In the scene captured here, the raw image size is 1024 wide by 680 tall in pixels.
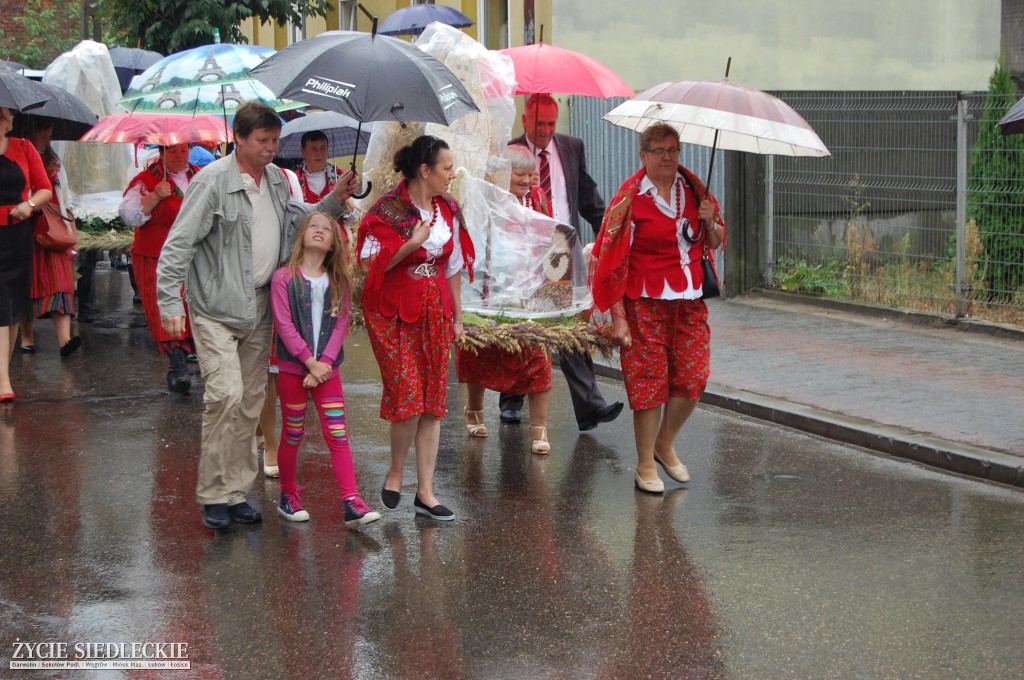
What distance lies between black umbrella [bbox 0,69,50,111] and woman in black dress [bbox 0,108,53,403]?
44cm

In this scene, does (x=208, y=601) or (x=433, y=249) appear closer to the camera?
(x=208, y=601)

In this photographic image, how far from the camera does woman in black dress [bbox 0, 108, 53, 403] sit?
30.2ft

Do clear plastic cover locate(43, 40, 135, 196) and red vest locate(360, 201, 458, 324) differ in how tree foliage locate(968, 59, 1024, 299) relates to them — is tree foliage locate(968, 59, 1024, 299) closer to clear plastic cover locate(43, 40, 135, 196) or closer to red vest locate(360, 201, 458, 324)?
red vest locate(360, 201, 458, 324)

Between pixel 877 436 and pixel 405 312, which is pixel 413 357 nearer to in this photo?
pixel 405 312

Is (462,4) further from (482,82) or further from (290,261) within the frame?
(290,261)

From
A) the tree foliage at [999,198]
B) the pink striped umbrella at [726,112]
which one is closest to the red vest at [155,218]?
the pink striped umbrella at [726,112]

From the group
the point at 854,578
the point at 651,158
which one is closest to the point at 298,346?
the point at 651,158

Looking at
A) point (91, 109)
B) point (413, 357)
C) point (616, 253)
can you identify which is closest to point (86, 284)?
point (91, 109)

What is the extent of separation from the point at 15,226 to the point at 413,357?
4452 mm

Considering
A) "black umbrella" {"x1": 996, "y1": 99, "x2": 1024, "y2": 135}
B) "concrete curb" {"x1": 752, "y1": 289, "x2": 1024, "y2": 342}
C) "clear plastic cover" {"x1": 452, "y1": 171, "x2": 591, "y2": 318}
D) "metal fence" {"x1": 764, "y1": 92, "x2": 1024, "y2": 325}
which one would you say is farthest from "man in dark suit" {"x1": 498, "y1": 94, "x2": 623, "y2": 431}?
"metal fence" {"x1": 764, "y1": 92, "x2": 1024, "y2": 325}

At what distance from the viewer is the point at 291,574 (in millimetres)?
5555

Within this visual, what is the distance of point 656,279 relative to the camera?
6.72m

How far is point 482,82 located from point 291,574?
11.2 feet

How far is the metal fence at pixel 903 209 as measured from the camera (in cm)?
1195
